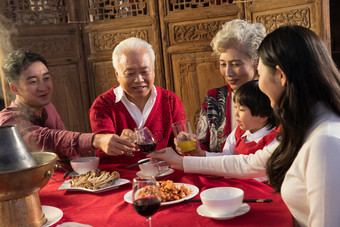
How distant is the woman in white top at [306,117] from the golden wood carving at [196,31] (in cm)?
224

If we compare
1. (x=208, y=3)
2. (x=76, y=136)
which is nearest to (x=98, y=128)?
(x=76, y=136)

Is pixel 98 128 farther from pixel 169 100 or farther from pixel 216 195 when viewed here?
pixel 216 195

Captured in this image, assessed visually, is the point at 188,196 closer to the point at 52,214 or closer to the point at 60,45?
the point at 52,214

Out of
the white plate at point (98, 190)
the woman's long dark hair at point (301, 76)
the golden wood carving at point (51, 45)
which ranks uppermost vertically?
the golden wood carving at point (51, 45)

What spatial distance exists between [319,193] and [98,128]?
1.62 m

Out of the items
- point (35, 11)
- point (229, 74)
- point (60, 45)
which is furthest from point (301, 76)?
point (35, 11)

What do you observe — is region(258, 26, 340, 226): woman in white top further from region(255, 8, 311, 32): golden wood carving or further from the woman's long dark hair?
region(255, 8, 311, 32): golden wood carving

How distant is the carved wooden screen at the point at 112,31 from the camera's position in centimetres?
370

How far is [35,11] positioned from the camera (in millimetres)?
3787

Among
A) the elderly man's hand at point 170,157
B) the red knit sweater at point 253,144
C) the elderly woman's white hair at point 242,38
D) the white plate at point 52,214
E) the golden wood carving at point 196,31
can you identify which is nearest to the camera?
the white plate at point 52,214

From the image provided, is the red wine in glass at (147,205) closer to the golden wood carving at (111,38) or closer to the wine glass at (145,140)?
the wine glass at (145,140)

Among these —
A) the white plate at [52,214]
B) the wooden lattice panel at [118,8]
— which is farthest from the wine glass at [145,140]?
the wooden lattice panel at [118,8]

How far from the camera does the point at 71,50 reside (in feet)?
12.9

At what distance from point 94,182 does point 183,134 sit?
1.59ft
